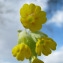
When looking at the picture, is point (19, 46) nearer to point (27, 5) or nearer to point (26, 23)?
point (26, 23)

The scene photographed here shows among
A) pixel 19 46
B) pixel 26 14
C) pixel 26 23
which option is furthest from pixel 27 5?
pixel 19 46

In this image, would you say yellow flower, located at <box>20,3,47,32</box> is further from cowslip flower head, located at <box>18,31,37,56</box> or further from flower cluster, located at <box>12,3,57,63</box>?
cowslip flower head, located at <box>18,31,37,56</box>

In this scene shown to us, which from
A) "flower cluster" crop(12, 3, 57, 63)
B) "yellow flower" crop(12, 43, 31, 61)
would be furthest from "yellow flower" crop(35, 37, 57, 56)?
"yellow flower" crop(12, 43, 31, 61)

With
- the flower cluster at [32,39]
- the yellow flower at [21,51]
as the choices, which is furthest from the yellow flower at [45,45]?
the yellow flower at [21,51]

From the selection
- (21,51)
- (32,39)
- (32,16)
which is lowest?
(21,51)

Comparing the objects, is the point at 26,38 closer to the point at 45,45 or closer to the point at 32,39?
the point at 32,39

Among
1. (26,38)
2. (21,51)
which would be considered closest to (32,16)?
(26,38)

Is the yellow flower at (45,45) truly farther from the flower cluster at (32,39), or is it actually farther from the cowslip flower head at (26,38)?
the cowslip flower head at (26,38)
